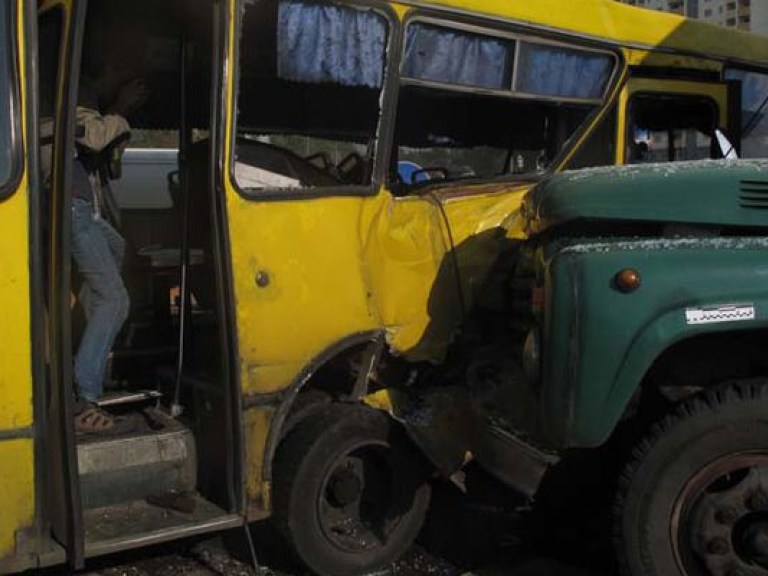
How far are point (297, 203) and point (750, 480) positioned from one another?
80.3 inches

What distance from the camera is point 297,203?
12.9 ft

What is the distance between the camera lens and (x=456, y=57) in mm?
4391

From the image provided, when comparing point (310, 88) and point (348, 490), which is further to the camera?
point (310, 88)

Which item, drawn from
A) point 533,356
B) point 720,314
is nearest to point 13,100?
point 533,356

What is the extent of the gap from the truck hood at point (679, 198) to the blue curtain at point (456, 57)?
1.05 m

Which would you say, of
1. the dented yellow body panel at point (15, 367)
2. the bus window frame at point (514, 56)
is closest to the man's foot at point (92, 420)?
the dented yellow body panel at point (15, 367)

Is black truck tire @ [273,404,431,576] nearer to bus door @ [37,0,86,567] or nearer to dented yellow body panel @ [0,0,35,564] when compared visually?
bus door @ [37,0,86,567]

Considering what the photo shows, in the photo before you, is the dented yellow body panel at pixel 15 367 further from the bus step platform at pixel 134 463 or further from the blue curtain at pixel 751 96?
the blue curtain at pixel 751 96

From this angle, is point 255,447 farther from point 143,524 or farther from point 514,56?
point 514,56

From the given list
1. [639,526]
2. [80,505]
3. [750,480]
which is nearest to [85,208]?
[80,505]

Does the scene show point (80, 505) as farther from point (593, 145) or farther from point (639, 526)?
point (593, 145)

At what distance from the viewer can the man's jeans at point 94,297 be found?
12.8 feet

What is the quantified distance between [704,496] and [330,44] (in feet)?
7.74

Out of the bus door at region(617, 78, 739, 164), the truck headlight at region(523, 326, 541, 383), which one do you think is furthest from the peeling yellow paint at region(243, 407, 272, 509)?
the bus door at region(617, 78, 739, 164)
